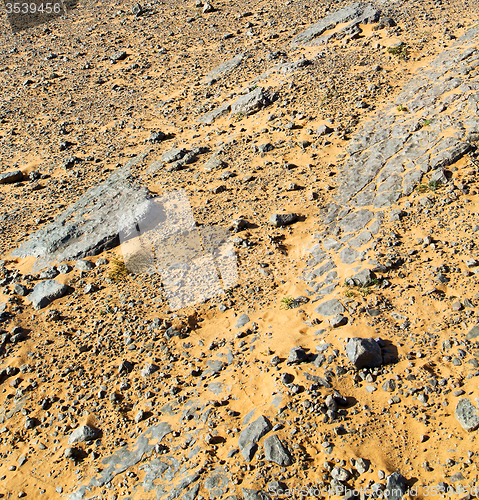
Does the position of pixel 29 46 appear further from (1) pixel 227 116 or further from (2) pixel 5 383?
(2) pixel 5 383

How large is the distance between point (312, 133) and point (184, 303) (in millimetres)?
4885

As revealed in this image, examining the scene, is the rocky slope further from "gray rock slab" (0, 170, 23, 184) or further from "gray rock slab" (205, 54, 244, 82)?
"gray rock slab" (205, 54, 244, 82)

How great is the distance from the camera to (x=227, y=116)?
1010 centimetres

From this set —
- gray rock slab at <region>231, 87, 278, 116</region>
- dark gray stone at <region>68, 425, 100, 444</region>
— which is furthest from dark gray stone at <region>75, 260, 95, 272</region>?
gray rock slab at <region>231, 87, 278, 116</region>

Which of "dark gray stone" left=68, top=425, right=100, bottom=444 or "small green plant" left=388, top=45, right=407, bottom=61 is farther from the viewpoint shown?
"small green plant" left=388, top=45, right=407, bottom=61

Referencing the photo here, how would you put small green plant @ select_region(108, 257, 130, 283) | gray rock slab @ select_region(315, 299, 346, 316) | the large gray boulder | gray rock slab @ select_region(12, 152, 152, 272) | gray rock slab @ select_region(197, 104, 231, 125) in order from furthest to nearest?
gray rock slab @ select_region(197, 104, 231, 125) < gray rock slab @ select_region(12, 152, 152, 272) < small green plant @ select_region(108, 257, 130, 283) < gray rock slab @ select_region(315, 299, 346, 316) < the large gray boulder

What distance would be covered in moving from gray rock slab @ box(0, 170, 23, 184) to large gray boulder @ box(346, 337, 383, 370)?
9254mm

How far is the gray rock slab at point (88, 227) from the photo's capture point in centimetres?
727

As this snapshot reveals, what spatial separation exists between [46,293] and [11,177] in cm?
489

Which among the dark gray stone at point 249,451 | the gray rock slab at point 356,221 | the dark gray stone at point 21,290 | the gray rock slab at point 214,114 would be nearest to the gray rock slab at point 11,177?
the dark gray stone at point 21,290

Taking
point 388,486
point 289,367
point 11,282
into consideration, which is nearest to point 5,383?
point 11,282

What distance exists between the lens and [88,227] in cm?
770

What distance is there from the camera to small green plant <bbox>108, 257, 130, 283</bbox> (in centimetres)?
660

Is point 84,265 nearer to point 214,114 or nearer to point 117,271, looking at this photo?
point 117,271
